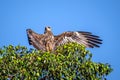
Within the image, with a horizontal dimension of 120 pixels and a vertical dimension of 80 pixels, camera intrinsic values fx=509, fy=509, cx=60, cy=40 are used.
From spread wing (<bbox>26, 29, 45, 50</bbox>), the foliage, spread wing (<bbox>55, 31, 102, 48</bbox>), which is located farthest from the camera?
spread wing (<bbox>55, 31, 102, 48</bbox>)

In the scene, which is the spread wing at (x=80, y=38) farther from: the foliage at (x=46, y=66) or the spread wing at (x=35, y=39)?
the foliage at (x=46, y=66)

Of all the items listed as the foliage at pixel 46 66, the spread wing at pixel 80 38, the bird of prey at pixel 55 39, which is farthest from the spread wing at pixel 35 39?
the foliage at pixel 46 66

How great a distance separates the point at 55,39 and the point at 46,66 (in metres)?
9.27

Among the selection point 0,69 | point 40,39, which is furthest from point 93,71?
point 40,39

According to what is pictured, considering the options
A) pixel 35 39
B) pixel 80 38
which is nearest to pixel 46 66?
pixel 35 39

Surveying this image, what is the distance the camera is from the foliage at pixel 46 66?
27.9 metres

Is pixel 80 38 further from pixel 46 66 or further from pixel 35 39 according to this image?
pixel 46 66

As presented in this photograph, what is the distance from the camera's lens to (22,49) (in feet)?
97.2

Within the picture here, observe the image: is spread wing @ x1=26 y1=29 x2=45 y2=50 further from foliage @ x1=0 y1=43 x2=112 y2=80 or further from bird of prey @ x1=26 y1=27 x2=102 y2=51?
foliage @ x1=0 y1=43 x2=112 y2=80

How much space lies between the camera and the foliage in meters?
27.9

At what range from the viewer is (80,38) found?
1548 inches

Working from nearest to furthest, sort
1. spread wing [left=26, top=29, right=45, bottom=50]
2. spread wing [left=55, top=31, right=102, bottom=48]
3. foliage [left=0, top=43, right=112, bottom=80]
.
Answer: foliage [left=0, top=43, right=112, bottom=80] → spread wing [left=26, top=29, right=45, bottom=50] → spread wing [left=55, top=31, right=102, bottom=48]

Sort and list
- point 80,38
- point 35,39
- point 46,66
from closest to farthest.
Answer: point 46,66
point 35,39
point 80,38

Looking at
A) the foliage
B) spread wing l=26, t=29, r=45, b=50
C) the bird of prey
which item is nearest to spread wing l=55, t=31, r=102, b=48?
the bird of prey
